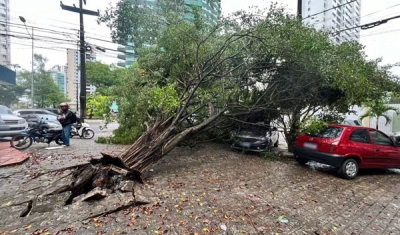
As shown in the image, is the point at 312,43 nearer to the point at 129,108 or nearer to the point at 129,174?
the point at 129,174

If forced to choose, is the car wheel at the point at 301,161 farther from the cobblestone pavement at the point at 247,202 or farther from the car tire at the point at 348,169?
the car tire at the point at 348,169

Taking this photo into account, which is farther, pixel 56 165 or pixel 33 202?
pixel 56 165

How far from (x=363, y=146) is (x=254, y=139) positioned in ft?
11.0

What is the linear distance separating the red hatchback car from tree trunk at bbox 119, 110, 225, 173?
3.49 metres

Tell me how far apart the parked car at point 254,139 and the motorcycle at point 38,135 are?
22.0 ft

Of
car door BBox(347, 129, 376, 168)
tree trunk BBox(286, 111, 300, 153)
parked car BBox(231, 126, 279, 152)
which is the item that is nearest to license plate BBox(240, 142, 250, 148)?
parked car BBox(231, 126, 279, 152)

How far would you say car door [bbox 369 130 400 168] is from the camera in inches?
263

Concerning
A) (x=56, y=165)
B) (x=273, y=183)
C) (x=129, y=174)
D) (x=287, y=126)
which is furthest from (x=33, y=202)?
(x=287, y=126)

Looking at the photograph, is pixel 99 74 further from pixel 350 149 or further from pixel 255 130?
pixel 350 149

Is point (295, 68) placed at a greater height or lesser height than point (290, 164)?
greater

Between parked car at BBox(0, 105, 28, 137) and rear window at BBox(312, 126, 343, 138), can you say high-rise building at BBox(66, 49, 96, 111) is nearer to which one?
parked car at BBox(0, 105, 28, 137)

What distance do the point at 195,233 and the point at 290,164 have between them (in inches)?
215

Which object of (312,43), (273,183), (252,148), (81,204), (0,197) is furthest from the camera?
(252,148)

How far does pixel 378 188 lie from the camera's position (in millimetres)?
5652
